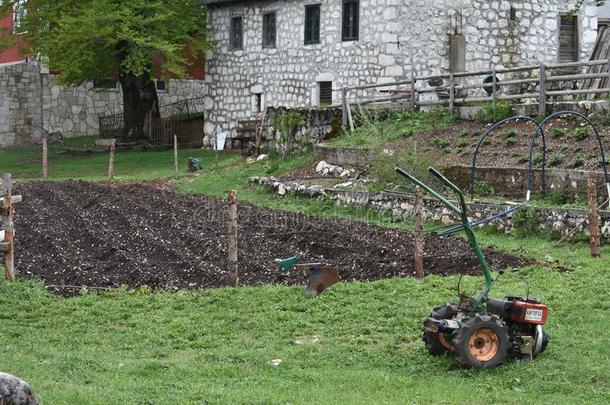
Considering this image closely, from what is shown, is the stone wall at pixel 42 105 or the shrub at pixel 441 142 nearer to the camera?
the shrub at pixel 441 142

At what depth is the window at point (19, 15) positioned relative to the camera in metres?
37.3

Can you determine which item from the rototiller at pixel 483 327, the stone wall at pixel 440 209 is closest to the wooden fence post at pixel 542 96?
the stone wall at pixel 440 209

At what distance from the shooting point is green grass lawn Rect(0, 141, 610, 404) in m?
9.62

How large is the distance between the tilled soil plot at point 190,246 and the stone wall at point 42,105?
73.0 feet

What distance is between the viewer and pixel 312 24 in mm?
34250

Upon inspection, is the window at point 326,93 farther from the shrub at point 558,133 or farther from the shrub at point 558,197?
the shrub at point 558,197

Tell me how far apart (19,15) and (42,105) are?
6037 mm

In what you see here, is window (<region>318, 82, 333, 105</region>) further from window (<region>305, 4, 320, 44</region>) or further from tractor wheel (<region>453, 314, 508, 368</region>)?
tractor wheel (<region>453, 314, 508, 368</region>)

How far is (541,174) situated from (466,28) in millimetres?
13070

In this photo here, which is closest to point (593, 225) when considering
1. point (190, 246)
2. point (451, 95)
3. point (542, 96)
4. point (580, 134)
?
point (190, 246)

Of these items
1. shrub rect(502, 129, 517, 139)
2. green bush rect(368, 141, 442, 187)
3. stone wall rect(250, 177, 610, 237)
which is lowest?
stone wall rect(250, 177, 610, 237)

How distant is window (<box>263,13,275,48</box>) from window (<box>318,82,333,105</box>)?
9.48 ft

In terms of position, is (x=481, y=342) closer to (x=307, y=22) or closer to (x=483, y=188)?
(x=483, y=188)

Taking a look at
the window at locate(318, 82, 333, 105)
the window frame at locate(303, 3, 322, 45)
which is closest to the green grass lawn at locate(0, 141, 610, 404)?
the window at locate(318, 82, 333, 105)
